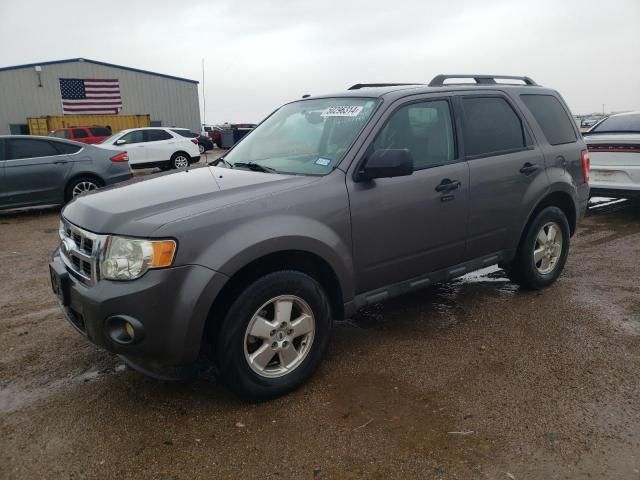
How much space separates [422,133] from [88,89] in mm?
31003

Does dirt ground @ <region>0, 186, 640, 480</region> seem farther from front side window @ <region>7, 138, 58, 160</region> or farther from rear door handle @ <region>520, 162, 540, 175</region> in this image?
front side window @ <region>7, 138, 58, 160</region>

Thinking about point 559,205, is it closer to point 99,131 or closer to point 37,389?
point 37,389

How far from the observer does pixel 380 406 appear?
290 cm

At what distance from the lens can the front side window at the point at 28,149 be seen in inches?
342

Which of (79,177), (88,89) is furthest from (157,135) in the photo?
(88,89)

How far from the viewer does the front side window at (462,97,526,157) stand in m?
3.91

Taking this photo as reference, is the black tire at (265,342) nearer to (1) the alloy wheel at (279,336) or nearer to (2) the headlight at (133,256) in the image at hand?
(1) the alloy wheel at (279,336)

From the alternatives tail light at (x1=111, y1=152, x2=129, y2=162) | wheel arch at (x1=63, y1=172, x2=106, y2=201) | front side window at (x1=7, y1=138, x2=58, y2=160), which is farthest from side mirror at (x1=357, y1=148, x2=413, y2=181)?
front side window at (x1=7, y1=138, x2=58, y2=160)

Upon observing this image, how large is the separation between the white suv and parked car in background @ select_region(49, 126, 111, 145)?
4.32 metres

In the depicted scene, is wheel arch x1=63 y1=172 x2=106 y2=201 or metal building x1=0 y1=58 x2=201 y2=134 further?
metal building x1=0 y1=58 x2=201 y2=134

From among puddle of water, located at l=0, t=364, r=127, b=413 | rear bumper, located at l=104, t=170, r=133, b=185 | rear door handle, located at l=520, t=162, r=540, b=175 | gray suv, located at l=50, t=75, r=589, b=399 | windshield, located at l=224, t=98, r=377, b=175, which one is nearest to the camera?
gray suv, located at l=50, t=75, r=589, b=399

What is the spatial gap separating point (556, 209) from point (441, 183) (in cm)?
159

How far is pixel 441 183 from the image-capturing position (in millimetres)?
3598

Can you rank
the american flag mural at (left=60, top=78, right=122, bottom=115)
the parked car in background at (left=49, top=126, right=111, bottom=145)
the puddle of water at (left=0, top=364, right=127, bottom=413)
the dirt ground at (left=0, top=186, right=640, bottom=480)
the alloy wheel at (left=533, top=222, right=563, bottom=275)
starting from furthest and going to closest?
the american flag mural at (left=60, top=78, right=122, bottom=115) → the parked car in background at (left=49, top=126, right=111, bottom=145) → the alloy wheel at (left=533, top=222, right=563, bottom=275) → the puddle of water at (left=0, top=364, right=127, bottom=413) → the dirt ground at (left=0, top=186, right=640, bottom=480)
